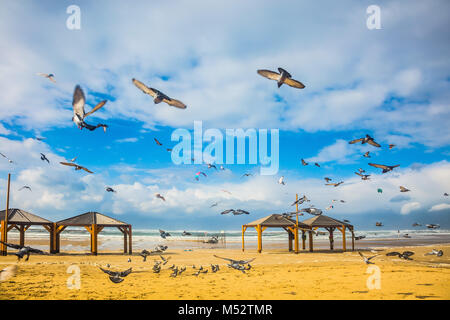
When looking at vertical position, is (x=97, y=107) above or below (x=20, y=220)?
above

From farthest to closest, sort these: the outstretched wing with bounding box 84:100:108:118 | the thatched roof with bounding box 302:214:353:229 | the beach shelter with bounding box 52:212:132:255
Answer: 1. the thatched roof with bounding box 302:214:353:229
2. the beach shelter with bounding box 52:212:132:255
3. the outstretched wing with bounding box 84:100:108:118

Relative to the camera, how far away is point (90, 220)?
24891mm

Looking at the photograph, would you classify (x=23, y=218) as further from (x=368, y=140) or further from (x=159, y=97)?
(x=368, y=140)

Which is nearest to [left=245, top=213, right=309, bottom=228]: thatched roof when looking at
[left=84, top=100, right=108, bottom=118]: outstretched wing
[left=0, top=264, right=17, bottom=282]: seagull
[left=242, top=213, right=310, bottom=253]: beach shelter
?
[left=242, top=213, right=310, bottom=253]: beach shelter

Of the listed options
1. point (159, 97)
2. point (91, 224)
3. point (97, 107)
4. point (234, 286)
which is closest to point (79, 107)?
point (97, 107)

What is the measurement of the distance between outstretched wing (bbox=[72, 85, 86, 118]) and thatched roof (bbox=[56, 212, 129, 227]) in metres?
19.9

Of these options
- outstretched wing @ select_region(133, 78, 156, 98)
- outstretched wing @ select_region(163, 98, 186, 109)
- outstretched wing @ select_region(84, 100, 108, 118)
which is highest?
outstretched wing @ select_region(133, 78, 156, 98)

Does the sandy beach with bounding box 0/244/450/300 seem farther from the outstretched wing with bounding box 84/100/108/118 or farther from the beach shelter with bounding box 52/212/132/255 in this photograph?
the beach shelter with bounding box 52/212/132/255

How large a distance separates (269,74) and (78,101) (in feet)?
15.4

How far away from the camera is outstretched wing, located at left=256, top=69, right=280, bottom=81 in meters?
7.85
